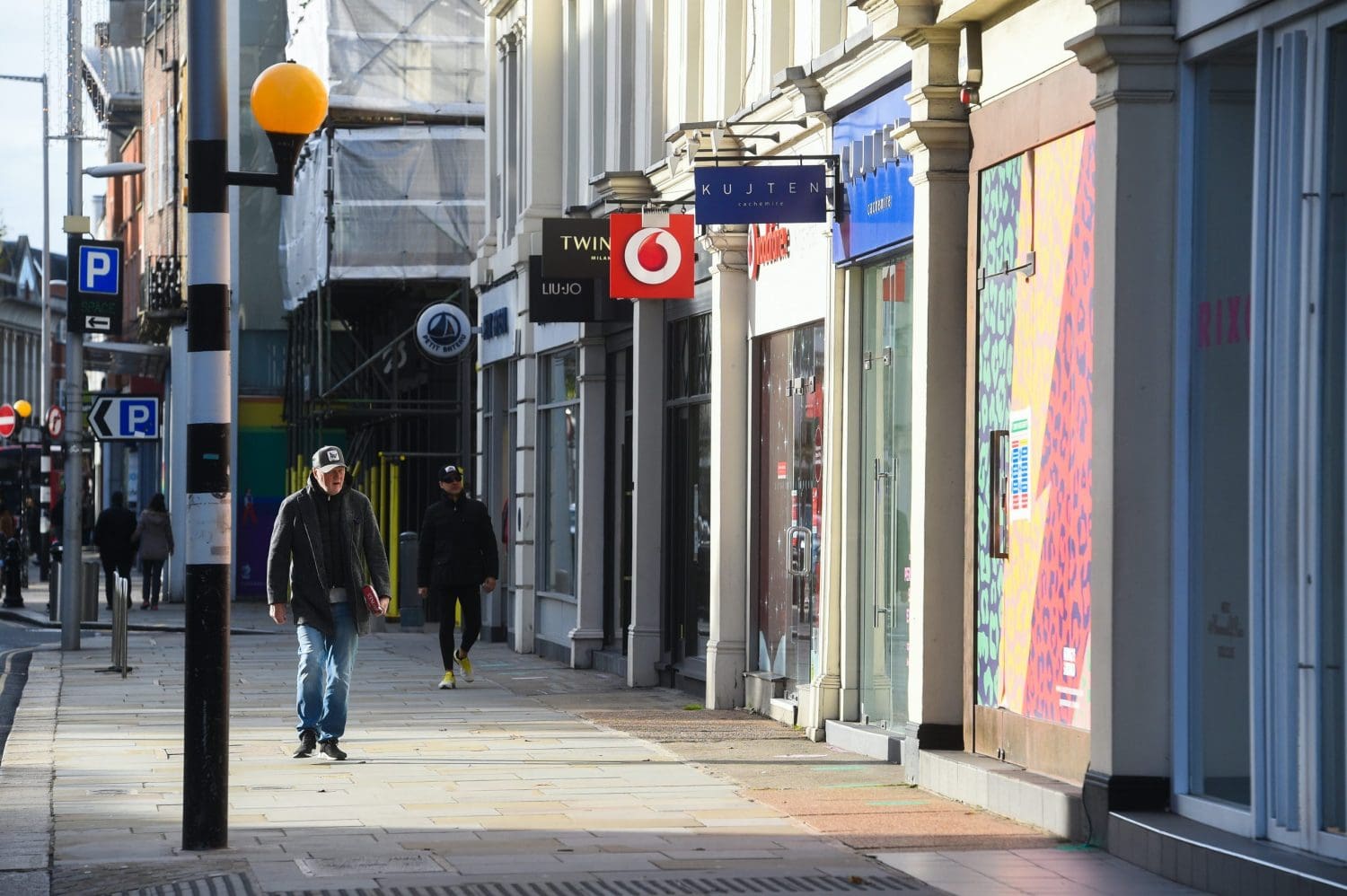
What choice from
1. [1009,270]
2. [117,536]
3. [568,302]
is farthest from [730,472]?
[117,536]

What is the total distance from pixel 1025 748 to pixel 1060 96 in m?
3.12

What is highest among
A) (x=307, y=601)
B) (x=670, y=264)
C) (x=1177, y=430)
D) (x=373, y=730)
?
(x=670, y=264)

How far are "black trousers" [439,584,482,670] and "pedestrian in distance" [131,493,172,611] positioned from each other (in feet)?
50.9

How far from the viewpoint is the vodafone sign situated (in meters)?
17.6

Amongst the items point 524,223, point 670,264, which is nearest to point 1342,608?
point 670,264

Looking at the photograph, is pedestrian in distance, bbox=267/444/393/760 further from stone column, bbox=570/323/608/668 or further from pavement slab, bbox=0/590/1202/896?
stone column, bbox=570/323/608/668

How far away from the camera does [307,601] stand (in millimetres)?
12422

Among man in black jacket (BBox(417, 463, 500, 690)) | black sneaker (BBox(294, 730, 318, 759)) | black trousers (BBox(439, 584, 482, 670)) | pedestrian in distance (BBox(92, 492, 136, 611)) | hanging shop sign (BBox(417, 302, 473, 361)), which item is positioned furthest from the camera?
pedestrian in distance (BBox(92, 492, 136, 611))

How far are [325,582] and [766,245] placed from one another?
4.82 meters

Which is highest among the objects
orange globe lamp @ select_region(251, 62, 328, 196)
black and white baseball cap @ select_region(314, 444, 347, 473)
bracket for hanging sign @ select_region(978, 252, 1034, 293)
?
orange globe lamp @ select_region(251, 62, 328, 196)

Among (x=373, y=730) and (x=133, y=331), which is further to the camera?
(x=133, y=331)

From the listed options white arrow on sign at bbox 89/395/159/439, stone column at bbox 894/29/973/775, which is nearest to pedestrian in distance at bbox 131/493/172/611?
white arrow on sign at bbox 89/395/159/439

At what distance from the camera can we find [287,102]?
29.8 ft

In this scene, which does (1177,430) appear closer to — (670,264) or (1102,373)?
(1102,373)
